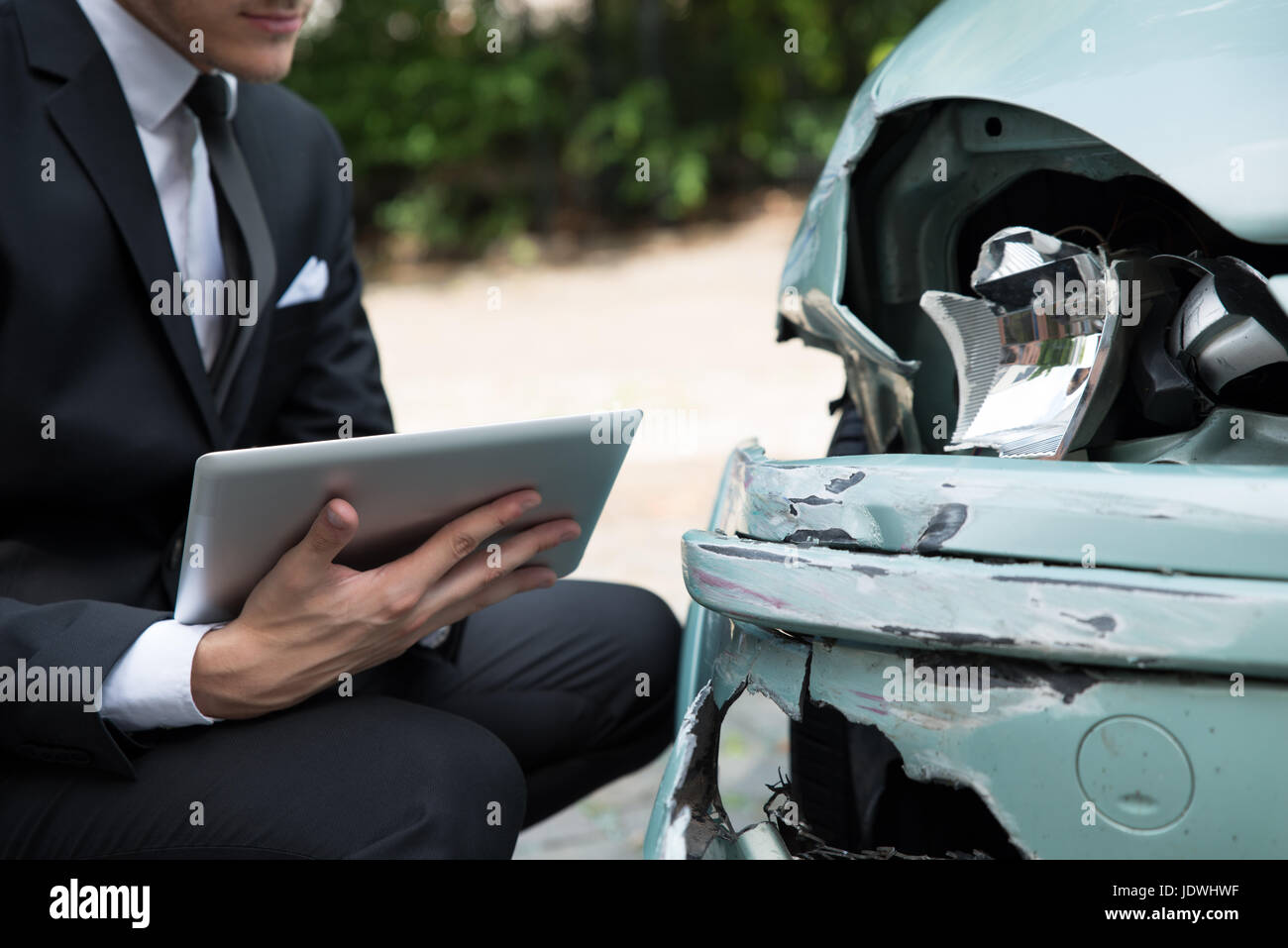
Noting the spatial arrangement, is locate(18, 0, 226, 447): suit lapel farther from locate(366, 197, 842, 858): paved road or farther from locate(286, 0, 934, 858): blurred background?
locate(286, 0, 934, 858): blurred background

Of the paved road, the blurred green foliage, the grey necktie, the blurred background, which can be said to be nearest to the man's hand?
the grey necktie

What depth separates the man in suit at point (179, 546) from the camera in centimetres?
137

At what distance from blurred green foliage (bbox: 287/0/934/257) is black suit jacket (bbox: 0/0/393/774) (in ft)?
30.7

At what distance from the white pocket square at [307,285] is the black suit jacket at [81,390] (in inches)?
7.6

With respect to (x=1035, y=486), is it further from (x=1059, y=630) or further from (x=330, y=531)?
(x=330, y=531)

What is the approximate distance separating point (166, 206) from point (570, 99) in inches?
399

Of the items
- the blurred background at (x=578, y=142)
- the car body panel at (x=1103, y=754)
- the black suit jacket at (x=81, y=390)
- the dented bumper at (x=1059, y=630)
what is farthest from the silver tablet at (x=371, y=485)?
the blurred background at (x=578, y=142)

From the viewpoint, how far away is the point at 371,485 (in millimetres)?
1294

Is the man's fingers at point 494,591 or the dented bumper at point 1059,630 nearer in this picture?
the dented bumper at point 1059,630

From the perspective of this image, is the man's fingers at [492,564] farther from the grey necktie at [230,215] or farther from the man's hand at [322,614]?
the grey necktie at [230,215]

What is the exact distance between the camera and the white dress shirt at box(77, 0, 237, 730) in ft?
4.53

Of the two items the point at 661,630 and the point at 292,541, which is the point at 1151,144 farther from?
the point at 661,630
